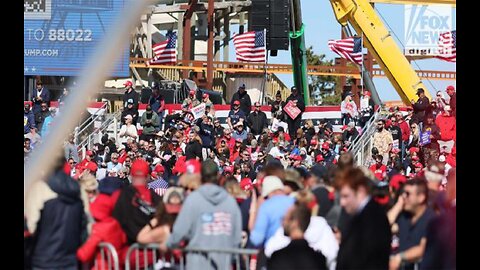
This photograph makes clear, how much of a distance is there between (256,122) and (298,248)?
1623 cm

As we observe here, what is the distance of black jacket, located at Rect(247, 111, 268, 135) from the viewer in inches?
1023

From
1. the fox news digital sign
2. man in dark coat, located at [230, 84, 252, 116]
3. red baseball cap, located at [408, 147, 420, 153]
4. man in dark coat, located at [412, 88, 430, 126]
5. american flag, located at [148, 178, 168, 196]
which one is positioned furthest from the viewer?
the fox news digital sign

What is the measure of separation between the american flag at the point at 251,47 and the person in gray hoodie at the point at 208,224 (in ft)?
80.0

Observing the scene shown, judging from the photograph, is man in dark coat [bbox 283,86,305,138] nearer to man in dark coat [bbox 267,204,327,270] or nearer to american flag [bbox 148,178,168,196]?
american flag [bbox 148,178,168,196]

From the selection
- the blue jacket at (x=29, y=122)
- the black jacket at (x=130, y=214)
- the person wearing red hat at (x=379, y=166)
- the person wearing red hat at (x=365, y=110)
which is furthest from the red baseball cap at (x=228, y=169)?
the black jacket at (x=130, y=214)

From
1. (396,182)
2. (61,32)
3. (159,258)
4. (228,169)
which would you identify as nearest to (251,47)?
(61,32)

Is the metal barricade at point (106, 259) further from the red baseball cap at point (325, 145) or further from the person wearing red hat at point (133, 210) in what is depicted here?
the red baseball cap at point (325, 145)

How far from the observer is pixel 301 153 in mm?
23609

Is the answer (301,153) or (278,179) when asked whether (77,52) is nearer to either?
(301,153)

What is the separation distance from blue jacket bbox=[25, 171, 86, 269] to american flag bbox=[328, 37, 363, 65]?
73.4 ft

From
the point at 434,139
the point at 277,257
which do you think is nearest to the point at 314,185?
the point at 277,257

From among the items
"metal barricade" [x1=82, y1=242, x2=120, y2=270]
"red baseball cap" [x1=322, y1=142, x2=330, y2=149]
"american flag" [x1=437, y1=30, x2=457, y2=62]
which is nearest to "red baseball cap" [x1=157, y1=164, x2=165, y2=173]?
"red baseball cap" [x1=322, y1=142, x2=330, y2=149]
